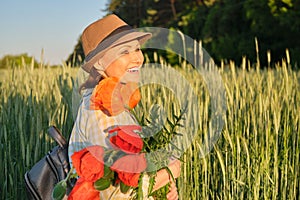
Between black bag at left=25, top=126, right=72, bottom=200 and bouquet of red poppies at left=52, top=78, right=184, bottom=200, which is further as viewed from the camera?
black bag at left=25, top=126, right=72, bottom=200

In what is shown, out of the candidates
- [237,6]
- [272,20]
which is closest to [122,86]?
[272,20]

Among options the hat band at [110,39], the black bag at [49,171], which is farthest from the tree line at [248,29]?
the hat band at [110,39]

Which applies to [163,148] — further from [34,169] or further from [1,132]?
[1,132]

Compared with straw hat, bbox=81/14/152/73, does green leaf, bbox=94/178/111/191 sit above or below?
below

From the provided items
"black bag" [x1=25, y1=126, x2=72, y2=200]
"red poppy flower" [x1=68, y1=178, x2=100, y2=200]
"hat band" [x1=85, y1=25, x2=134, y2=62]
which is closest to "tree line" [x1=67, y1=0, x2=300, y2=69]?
"black bag" [x1=25, y1=126, x2=72, y2=200]

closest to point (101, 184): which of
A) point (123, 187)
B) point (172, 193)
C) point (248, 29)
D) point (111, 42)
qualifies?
point (123, 187)

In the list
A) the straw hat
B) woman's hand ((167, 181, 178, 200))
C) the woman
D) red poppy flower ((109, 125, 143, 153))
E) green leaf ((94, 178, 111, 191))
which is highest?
the straw hat

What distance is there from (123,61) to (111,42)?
0.04m

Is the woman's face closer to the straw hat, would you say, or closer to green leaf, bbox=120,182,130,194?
the straw hat

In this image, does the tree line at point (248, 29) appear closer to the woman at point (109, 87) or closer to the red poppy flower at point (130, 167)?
the woman at point (109, 87)

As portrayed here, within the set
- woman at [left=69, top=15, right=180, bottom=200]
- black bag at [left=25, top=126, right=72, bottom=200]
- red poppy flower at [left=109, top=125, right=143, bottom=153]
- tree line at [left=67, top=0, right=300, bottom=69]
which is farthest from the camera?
tree line at [left=67, top=0, right=300, bottom=69]

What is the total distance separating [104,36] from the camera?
3.09ft

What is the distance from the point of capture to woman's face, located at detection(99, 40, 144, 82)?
0.92m

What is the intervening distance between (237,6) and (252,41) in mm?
1209
